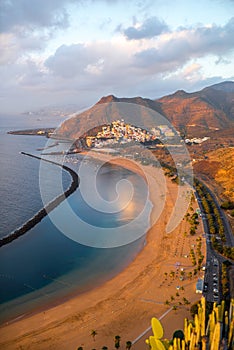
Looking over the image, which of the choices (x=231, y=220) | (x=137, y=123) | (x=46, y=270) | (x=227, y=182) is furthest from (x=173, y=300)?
(x=137, y=123)

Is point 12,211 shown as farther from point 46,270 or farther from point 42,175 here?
point 42,175

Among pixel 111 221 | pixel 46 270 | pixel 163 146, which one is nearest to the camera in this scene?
pixel 46 270

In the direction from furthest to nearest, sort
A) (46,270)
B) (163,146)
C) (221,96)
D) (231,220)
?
(221,96) → (163,146) → (231,220) → (46,270)

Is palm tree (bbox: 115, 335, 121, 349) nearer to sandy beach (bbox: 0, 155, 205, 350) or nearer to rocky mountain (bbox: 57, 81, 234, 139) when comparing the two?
sandy beach (bbox: 0, 155, 205, 350)

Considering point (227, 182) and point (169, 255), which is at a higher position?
point (227, 182)

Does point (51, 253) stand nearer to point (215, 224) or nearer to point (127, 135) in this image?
point (215, 224)

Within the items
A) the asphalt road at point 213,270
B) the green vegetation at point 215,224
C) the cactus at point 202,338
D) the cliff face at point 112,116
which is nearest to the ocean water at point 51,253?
the asphalt road at point 213,270
